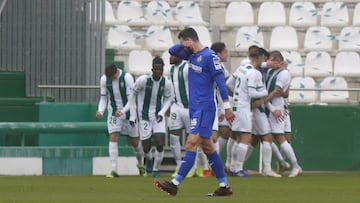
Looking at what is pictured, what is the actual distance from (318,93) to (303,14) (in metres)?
4.32

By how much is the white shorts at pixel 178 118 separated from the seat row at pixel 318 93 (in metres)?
4.13

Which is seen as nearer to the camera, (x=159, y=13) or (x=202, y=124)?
(x=202, y=124)

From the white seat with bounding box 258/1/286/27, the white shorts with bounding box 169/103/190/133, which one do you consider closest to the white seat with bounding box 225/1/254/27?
the white seat with bounding box 258/1/286/27

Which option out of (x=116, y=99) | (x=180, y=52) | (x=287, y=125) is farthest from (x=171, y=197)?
(x=287, y=125)

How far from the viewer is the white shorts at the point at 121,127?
778 inches

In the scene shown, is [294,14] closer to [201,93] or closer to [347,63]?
[347,63]

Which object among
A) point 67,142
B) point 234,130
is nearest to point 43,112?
point 67,142

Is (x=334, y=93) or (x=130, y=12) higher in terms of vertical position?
(x=130, y=12)

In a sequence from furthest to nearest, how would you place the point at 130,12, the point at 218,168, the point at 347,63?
the point at 130,12, the point at 347,63, the point at 218,168

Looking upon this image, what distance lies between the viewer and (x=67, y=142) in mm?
21281

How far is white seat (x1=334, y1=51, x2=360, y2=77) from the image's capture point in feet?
88.2

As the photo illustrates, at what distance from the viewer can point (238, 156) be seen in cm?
1938

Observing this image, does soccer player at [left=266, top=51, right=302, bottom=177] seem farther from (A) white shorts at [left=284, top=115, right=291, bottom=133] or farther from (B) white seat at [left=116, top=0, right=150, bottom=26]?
(B) white seat at [left=116, top=0, right=150, bottom=26]

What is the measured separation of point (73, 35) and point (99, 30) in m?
0.54
